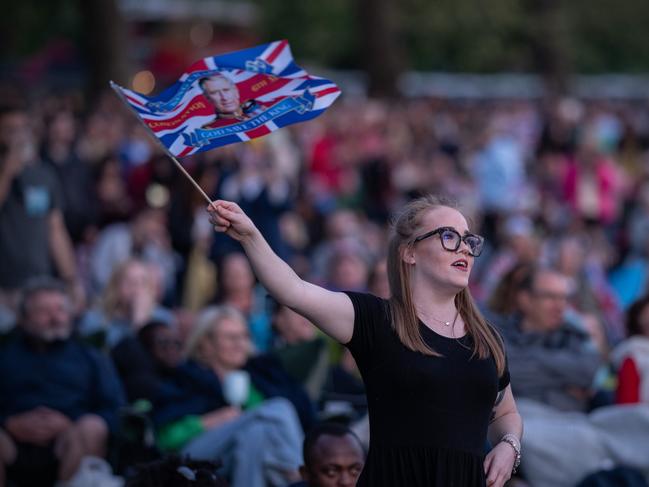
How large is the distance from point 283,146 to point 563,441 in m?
11.1

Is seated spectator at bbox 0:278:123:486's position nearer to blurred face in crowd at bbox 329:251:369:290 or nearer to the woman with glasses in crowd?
blurred face in crowd at bbox 329:251:369:290

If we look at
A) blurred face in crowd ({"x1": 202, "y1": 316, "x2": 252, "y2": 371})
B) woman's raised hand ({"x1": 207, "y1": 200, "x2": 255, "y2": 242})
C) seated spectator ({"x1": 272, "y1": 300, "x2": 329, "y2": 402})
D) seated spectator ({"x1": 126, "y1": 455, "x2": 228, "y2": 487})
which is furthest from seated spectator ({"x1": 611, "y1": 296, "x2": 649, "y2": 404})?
woman's raised hand ({"x1": 207, "y1": 200, "x2": 255, "y2": 242})

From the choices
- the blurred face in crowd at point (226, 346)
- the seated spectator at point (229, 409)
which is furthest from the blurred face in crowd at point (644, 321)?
the blurred face in crowd at point (226, 346)

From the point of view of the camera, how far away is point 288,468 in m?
6.84

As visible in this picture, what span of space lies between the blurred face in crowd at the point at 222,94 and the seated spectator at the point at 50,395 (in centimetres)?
274

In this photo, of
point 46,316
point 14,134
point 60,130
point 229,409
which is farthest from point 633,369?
point 60,130

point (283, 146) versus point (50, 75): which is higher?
point (50, 75)

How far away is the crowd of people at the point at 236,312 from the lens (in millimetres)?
7031

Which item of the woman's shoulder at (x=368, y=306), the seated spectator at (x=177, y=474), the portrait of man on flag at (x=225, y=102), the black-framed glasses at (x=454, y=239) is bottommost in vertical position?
the seated spectator at (x=177, y=474)

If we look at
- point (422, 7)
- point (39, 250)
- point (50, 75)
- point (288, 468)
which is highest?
point (422, 7)

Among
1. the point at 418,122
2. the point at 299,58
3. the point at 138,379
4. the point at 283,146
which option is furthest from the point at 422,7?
the point at 138,379

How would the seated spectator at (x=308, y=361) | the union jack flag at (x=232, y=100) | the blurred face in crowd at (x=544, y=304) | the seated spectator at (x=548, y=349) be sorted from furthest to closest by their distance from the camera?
the seated spectator at (x=308, y=361) → the blurred face in crowd at (x=544, y=304) → the seated spectator at (x=548, y=349) → the union jack flag at (x=232, y=100)

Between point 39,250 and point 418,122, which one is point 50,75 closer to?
point 418,122

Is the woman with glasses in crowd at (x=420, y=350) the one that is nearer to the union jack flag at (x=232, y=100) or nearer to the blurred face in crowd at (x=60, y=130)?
the union jack flag at (x=232, y=100)
